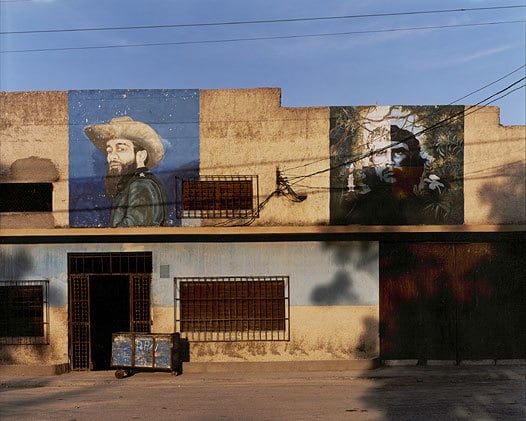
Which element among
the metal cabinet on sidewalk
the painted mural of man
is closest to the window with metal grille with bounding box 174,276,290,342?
the metal cabinet on sidewalk

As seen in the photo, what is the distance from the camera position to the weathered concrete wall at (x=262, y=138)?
43.0 feet

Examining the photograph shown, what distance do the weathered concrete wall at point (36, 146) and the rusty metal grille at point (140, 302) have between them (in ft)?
7.39

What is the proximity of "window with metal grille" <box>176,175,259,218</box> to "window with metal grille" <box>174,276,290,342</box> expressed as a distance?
163 cm

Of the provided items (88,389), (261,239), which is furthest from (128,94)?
(88,389)

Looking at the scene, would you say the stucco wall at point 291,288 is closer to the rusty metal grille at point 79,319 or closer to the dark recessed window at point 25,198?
the rusty metal grille at point 79,319

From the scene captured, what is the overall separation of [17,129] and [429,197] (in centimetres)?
1016

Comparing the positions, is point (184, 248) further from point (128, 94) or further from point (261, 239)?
point (128, 94)

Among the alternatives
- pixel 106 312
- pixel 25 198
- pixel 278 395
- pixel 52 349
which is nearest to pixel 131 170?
pixel 25 198

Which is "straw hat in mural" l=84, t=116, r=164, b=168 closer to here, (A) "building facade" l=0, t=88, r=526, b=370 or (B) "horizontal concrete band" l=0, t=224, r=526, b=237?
(A) "building facade" l=0, t=88, r=526, b=370

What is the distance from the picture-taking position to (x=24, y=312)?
13234 mm

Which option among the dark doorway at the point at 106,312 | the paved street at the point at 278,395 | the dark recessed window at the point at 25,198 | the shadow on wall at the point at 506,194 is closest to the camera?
the paved street at the point at 278,395

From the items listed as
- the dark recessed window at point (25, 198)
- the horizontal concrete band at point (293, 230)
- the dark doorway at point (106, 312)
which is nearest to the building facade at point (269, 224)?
the dark recessed window at point (25, 198)

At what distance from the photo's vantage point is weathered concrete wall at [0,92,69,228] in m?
13.1

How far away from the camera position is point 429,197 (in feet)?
42.6
